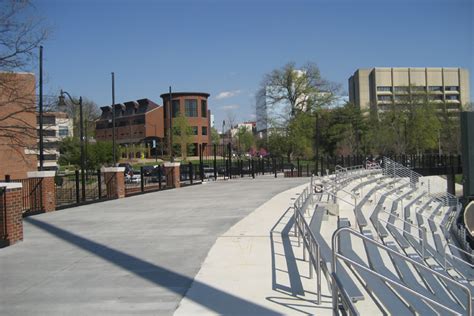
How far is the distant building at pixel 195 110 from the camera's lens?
289ft

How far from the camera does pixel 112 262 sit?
8.59m

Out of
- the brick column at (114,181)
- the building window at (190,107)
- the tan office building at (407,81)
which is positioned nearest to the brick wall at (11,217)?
the brick column at (114,181)

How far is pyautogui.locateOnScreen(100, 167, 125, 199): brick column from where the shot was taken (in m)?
21.3

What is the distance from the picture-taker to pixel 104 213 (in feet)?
52.6

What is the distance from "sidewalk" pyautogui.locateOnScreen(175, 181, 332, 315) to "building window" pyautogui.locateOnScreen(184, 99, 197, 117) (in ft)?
258

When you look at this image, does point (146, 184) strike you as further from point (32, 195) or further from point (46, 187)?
point (32, 195)

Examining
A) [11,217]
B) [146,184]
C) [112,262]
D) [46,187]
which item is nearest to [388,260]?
[112,262]

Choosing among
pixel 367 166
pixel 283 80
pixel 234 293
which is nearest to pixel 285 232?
pixel 234 293

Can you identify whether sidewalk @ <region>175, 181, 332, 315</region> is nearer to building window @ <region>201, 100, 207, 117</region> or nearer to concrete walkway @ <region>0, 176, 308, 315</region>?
concrete walkway @ <region>0, 176, 308, 315</region>

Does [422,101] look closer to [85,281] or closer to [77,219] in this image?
[77,219]

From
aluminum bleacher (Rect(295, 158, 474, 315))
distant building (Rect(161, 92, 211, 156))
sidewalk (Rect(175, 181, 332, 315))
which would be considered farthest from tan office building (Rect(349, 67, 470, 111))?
sidewalk (Rect(175, 181, 332, 315))

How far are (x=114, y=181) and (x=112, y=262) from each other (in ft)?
43.3

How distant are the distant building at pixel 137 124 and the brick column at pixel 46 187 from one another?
7251cm

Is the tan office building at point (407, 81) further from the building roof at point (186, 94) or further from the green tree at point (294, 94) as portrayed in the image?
the green tree at point (294, 94)
